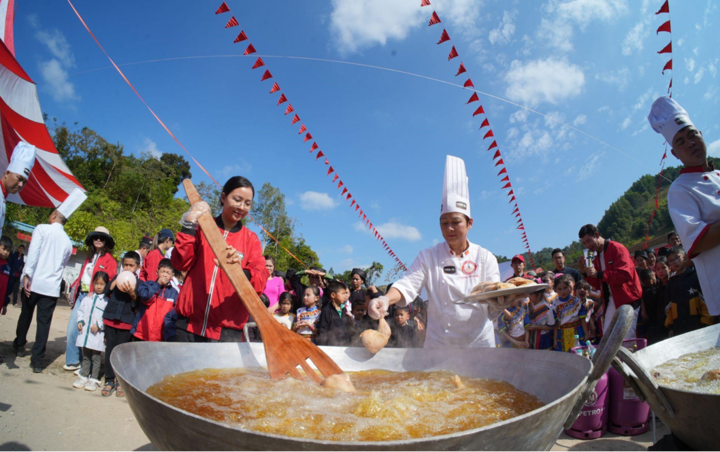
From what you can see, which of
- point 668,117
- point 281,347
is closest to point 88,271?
point 281,347

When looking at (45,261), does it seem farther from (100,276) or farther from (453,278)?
(453,278)

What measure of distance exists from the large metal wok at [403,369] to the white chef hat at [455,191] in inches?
40.8

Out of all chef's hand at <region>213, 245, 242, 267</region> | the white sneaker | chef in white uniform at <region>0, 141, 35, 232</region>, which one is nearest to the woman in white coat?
the white sneaker

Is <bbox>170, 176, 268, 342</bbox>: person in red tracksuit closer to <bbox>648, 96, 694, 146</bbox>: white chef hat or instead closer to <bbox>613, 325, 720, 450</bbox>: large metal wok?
<bbox>613, 325, 720, 450</bbox>: large metal wok

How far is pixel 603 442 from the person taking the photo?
3.42m

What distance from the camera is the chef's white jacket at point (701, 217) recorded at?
239cm

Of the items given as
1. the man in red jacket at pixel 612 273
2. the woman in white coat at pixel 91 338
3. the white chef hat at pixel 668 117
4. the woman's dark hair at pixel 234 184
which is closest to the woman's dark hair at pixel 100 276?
the woman in white coat at pixel 91 338

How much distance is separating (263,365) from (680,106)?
3.37 metres

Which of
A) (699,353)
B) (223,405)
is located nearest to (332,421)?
(223,405)

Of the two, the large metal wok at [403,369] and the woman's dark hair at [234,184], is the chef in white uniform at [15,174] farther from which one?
the large metal wok at [403,369]

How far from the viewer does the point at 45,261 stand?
4930 millimetres

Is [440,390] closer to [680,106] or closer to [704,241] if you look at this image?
[704,241]

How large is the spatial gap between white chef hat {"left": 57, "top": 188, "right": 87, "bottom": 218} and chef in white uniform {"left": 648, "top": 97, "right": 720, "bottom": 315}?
22.6 feet

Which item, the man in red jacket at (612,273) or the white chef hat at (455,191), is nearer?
the white chef hat at (455,191)
